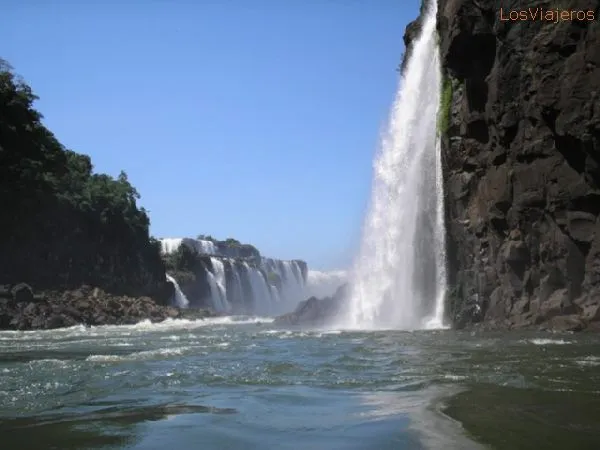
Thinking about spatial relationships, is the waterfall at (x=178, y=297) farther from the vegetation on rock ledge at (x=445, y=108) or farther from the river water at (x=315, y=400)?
the river water at (x=315, y=400)

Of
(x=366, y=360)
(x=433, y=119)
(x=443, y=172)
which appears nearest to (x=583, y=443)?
(x=366, y=360)

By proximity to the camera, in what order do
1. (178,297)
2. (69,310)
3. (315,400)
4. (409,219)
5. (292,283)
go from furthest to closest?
(292,283), (178,297), (69,310), (409,219), (315,400)

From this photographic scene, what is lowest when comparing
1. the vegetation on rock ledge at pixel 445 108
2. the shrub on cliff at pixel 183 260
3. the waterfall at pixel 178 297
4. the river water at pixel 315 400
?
the river water at pixel 315 400

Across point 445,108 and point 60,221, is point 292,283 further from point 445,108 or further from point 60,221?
point 445,108

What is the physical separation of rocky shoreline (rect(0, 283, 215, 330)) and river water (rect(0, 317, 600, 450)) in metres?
27.1

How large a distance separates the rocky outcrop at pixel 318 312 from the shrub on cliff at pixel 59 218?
23662mm

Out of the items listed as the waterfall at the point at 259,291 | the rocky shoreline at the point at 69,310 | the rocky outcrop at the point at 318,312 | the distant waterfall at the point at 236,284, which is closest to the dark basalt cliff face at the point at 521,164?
the rocky outcrop at the point at 318,312

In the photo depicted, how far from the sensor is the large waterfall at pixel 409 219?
28.6 meters

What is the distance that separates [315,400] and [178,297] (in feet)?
235

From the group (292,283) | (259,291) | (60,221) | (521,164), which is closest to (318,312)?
(521,164)

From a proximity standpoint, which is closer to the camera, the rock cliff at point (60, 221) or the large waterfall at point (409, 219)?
the large waterfall at point (409, 219)

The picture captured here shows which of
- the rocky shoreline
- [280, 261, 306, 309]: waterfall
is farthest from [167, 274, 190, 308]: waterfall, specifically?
the rocky shoreline

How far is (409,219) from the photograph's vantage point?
1193 inches

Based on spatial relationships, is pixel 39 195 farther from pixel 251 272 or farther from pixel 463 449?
pixel 463 449
